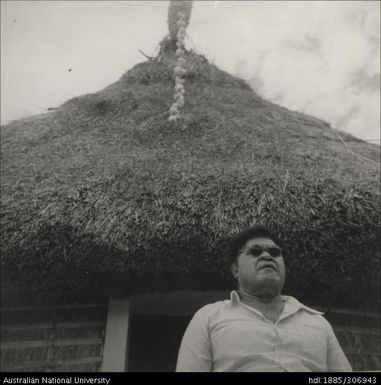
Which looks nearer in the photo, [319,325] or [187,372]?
[187,372]

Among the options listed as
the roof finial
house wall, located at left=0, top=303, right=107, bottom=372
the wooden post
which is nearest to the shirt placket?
the wooden post

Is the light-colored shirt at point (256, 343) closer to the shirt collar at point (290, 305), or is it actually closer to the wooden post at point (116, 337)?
the shirt collar at point (290, 305)

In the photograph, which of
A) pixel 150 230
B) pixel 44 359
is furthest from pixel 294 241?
pixel 44 359

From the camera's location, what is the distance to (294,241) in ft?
12.8

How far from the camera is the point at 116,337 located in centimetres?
421

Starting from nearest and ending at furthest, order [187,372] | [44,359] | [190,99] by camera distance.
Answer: [187,372] → [44,359] → [190,99]

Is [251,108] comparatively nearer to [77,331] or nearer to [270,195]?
[270,195]

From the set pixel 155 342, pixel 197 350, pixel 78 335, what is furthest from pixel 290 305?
pixel 155 342

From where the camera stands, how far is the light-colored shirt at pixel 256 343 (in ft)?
6.68

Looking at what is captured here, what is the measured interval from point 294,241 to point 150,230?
4.38ft

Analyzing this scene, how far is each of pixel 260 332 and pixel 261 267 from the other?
0.40 metres

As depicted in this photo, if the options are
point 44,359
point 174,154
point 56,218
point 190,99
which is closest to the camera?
point 56,218

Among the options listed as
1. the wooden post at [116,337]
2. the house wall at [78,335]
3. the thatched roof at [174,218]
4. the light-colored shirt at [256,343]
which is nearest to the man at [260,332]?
the light-colored shirt at [256,343]

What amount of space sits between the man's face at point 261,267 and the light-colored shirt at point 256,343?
142 mm
